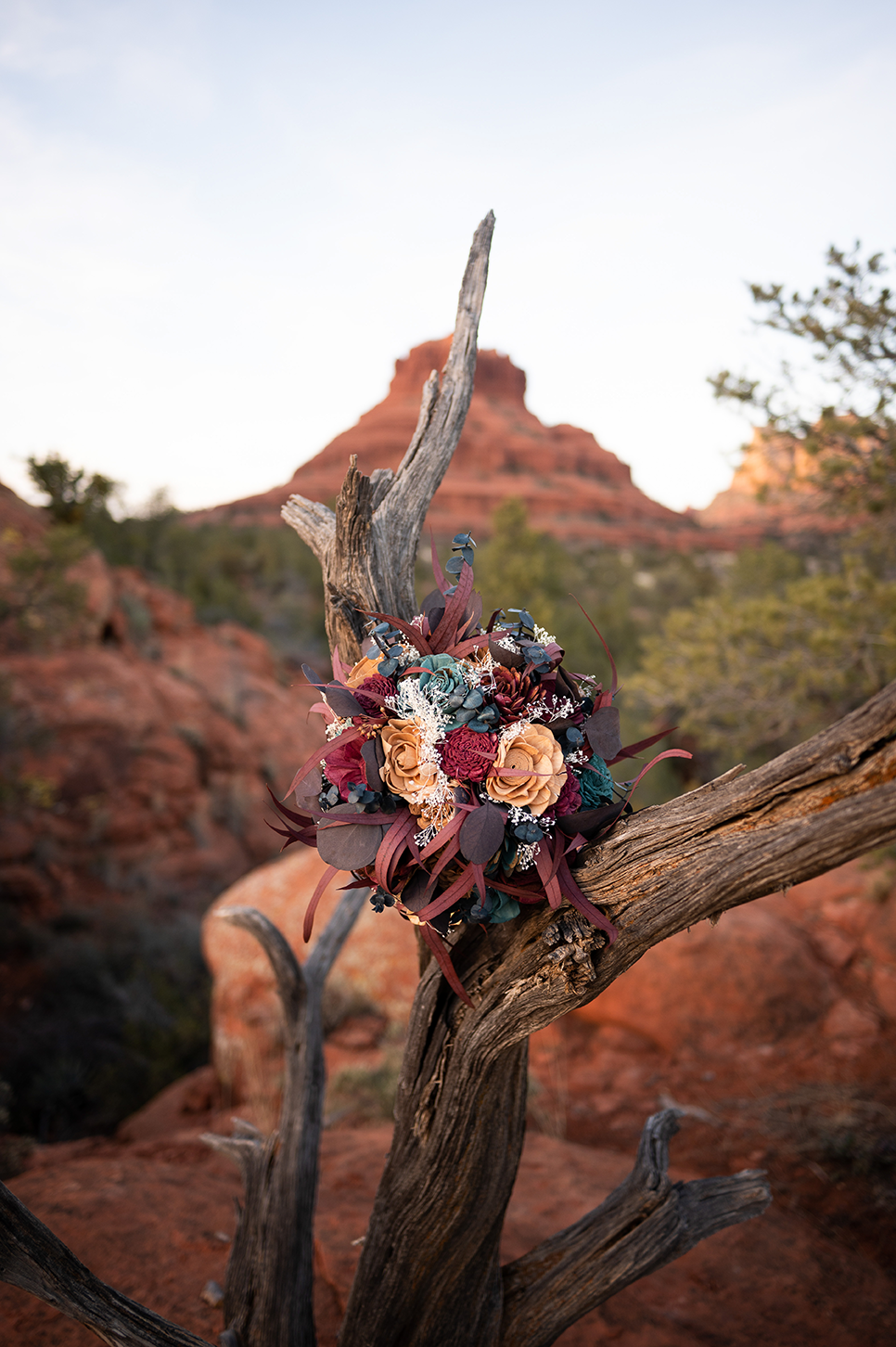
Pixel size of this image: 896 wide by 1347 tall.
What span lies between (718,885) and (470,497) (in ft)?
227

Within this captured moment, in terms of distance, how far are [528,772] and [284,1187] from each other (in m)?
2.59

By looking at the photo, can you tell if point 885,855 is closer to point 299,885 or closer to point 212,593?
point 299,885

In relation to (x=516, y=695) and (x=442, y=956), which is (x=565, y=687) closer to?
(x=516, y=695)

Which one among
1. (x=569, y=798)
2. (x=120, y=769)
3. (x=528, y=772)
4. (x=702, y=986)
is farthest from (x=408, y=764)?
(x=120, y=769)

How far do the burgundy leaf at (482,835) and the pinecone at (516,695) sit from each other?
0.74 feet

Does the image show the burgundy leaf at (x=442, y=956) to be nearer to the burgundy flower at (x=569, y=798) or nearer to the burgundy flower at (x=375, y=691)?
the burgundy flower at (x=569, y=798)

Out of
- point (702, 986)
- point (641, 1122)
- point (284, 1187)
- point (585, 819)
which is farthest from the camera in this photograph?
point (702, 986)

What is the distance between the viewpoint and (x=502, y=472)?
254ft

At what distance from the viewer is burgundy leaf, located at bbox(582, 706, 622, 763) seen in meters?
1.64

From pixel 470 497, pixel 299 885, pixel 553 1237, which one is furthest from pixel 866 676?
pixel 470 497

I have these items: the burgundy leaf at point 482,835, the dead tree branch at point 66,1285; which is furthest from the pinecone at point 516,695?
the dead tree branch at point 66,1285

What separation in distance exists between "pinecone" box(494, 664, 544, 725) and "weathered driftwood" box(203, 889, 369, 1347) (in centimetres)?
206

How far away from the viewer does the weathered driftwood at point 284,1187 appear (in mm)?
2811

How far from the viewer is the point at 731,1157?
5141 mm
